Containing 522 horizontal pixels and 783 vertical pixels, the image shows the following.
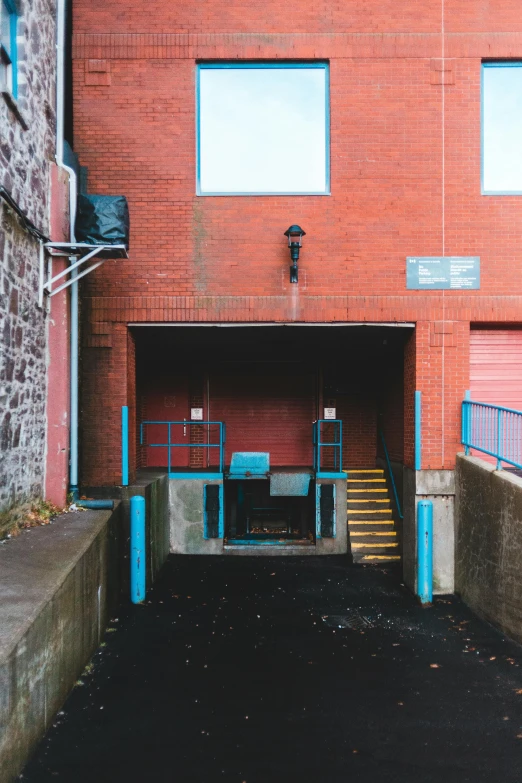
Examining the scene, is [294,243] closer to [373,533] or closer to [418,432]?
[418,432]

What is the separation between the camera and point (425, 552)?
26.9 feet

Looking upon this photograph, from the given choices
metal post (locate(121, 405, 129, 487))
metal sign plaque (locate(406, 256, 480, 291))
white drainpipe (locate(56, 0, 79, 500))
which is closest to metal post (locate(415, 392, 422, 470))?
metal sign plaque (locate(406, 256, 480, 291))

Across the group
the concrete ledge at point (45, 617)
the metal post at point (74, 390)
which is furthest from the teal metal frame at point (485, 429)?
the metal post at point (74, 390)

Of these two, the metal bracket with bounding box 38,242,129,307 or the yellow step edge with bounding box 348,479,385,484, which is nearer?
the metal bracket with bounding box 38,242,129,307

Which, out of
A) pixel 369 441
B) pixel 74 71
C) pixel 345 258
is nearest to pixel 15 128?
pixel 74 71

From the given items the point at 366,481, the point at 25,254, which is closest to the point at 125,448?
the point at 25,254

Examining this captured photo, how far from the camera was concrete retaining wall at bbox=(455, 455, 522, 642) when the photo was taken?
6590 mm

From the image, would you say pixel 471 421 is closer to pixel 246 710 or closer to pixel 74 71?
pixel 246 710

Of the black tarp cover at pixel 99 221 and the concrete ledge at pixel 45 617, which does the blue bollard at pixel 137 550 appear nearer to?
the concrete ledge at pixel 45 617

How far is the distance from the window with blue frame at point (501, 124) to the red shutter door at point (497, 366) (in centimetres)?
223

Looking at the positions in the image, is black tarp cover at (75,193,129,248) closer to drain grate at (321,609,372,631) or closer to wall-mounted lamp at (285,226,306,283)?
wall-mounted lamp at (285,226,306,283)

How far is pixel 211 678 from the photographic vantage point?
5648 mm

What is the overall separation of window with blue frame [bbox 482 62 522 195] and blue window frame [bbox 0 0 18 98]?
6.60 metres

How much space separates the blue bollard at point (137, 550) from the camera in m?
7.76
